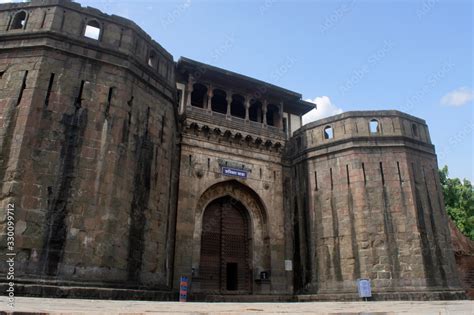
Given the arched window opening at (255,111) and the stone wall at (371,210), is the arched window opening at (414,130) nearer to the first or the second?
the stone wall at (371,210)

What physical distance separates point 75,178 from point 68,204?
737mm

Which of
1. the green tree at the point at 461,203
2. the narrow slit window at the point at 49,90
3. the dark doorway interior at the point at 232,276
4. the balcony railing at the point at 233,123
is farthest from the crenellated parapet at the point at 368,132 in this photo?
the green tree at the point at 461,203

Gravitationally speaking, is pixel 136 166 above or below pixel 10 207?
above

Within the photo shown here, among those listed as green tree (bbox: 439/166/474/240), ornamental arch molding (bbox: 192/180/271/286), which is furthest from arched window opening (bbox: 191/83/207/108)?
green tree (bbox: 439/166/474/240)

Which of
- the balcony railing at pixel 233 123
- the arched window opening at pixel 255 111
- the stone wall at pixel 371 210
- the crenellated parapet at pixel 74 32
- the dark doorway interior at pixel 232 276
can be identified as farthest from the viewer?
the arched window opening at pixel 255 111

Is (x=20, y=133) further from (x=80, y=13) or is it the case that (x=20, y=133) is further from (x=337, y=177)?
(x=337, y=177)

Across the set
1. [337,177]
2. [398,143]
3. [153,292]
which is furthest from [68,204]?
[398,143]

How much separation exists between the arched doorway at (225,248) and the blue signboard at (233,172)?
1187 millimetres

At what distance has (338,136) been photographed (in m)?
17.5

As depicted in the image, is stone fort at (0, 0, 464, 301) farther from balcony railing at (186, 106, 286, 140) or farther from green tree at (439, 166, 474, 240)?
green tree at (439, 166, 474, 240)

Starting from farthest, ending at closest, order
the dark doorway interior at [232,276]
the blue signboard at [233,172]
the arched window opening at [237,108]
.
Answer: the arched window opening at [237,108] < the blue signboard at [233,172] < the dark doorway interior at [232,276]

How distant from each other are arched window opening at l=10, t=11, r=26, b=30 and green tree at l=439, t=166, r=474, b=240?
1216 inches

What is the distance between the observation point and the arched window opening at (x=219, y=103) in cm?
1955

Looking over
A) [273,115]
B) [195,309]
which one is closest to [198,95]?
[273,115]
